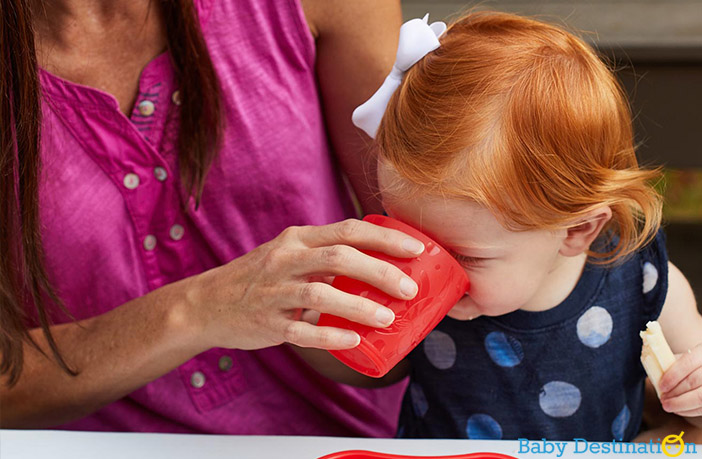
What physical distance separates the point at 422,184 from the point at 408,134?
7cm

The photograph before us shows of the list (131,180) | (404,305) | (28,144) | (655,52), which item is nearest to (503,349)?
(404,305)

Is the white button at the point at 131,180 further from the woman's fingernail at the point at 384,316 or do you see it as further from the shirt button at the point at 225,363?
the woman's fingernail at the point at 384,316

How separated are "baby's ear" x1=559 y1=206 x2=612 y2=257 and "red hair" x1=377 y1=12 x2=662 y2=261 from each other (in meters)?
0.02

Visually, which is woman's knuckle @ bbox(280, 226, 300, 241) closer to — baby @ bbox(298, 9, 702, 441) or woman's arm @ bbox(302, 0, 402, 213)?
baby @ bbox(298, 9, 702, 441)

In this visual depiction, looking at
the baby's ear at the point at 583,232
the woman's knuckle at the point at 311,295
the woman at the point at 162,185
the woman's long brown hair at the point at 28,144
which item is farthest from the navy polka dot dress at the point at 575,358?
the woman's long brown hair at the point at 28,144

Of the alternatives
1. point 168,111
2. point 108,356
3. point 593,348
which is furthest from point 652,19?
point 108,356

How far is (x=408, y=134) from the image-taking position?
0.88m

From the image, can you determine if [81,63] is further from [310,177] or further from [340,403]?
[340,403]

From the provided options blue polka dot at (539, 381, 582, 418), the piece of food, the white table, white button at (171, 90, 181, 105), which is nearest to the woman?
white button at (171, 90, 181, 105)

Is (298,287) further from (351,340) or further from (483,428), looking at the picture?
(483,428)

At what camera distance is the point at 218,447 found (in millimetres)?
912

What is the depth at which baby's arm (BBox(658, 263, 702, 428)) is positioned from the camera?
871 mm

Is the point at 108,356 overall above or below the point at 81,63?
below

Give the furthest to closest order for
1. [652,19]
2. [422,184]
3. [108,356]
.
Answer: [652,19] → [108,356] → [422,184]
